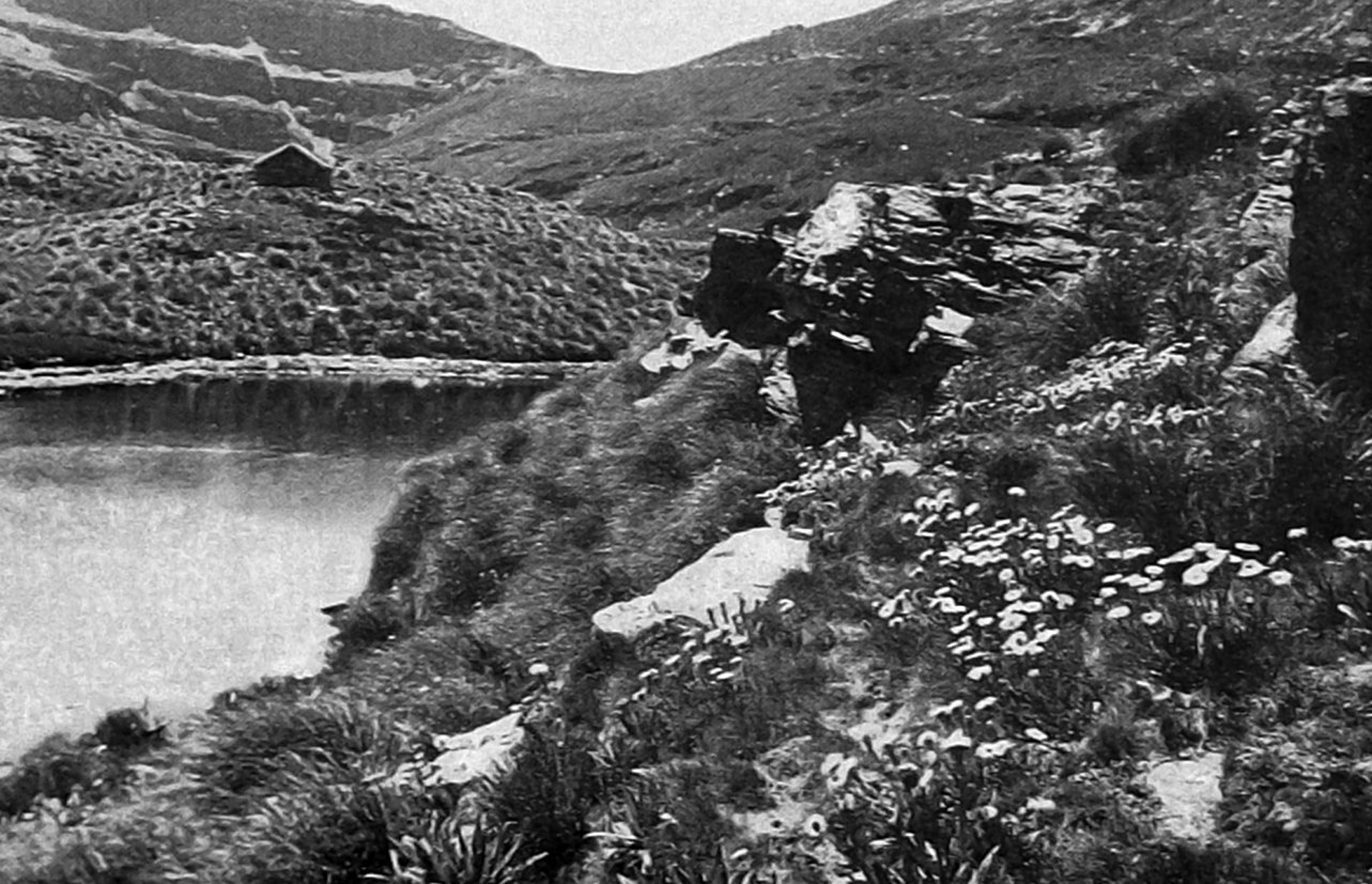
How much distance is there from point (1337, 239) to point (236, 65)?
6.90 m

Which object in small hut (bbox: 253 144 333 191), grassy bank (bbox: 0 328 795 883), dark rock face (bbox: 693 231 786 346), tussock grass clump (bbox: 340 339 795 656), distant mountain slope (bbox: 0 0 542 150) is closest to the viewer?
grassy bank (bbox: 0 328 795 883)

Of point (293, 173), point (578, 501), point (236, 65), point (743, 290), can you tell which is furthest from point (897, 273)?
point (236, 65)

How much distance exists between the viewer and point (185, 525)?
429 centimetres

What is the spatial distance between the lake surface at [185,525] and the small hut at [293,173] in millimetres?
1785

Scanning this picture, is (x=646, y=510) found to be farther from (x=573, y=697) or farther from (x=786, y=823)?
(x=786, y=823)

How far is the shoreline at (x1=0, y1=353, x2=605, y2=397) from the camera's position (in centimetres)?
518

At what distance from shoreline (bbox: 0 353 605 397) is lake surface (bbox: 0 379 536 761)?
8 centimetres

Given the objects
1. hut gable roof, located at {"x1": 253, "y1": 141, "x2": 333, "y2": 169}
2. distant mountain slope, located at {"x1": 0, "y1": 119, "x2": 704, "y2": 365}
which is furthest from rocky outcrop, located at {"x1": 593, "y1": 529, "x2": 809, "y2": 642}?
hut gable roof, located at {"x1": 253, "y1": 141, "x2": 333, "y2": 169}

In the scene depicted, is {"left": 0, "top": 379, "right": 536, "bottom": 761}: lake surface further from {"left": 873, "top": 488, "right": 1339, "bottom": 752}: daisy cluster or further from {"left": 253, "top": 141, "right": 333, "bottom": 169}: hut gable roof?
{"left": 873, "top": 488, "right": 1339, "bottom": 752}: daisy cluster

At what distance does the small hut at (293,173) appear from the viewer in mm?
6461

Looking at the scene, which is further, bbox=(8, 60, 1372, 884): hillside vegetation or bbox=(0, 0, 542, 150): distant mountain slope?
bbox=(0, 0, 542, 150): distant mountain slope

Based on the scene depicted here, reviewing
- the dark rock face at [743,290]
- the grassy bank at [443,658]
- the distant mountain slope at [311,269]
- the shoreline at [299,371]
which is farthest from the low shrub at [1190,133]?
the shoreline at [299,371]

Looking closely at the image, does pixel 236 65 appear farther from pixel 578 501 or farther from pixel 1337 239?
pixel 1337 239

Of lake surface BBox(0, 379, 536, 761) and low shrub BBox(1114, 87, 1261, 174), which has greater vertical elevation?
low shrub BBox(1114, 87, 1261, 174)
